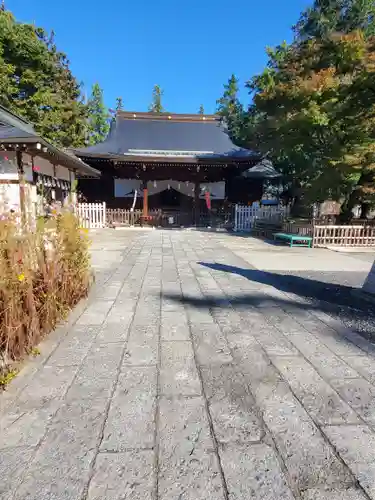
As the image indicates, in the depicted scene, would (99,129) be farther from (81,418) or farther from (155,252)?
(81,418)

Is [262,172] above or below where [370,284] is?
above

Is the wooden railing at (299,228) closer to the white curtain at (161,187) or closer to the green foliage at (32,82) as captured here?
the white curtain at (161,187)

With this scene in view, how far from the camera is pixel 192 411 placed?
5.31ft

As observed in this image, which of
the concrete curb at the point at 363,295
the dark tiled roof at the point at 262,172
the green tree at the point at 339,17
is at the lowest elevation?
the concrete curb at the point at 363,295

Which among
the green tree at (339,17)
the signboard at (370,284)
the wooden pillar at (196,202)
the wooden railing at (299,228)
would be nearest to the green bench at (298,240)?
the wooden railing at (299,228)

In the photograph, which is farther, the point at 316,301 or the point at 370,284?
the point at 370,284

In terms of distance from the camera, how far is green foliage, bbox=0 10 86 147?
18125mm

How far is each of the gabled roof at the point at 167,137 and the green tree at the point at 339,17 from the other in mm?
7760

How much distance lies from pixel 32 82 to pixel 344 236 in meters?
21.7

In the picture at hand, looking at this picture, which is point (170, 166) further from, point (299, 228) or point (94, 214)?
point (299, 228)

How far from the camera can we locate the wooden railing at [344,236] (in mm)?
8969

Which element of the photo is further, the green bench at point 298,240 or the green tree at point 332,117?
the green bench at point 298,240

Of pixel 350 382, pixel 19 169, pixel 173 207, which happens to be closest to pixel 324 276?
pixel 350 382

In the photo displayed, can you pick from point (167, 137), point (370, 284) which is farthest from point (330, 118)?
point (167, 137)
